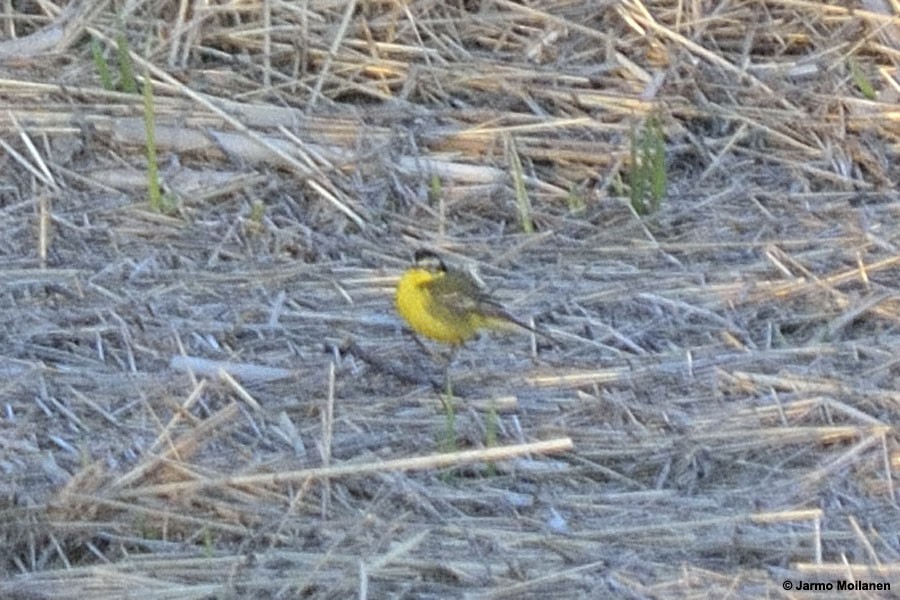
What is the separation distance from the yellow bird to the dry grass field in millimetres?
107

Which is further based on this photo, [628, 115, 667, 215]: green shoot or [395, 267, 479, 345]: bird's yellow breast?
[628, 115, 667, 215]: green shoot

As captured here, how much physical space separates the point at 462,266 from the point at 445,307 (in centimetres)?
88

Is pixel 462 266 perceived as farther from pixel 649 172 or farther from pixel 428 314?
pixel 428 314

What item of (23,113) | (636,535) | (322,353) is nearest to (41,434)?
(322,353)

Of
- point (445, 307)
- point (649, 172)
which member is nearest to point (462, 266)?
point (649, 172)

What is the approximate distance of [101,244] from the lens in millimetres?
6602

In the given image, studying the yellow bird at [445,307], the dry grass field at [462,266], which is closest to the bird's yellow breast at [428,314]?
the yellow bird at [445,307]

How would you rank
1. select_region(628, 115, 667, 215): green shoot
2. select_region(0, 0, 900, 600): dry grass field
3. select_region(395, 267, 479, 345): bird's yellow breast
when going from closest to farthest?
select_region(0, 0, 900, 600): dry grass field → select_region(395, 267, 479, 345): bird's yellow breast → select_region(628, 115, 667, 215): green shoot

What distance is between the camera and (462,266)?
6512 mm

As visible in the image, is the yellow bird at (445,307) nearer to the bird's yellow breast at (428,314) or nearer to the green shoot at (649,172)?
the bird's yellow breast at (428,314)

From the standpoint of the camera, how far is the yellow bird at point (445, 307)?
565 cm

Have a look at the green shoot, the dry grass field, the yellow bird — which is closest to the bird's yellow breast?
the yellow bird

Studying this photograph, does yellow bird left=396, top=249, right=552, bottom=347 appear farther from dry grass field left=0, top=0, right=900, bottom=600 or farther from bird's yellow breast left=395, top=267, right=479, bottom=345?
dry grass field left=0, top=0, right=900, bottom=600

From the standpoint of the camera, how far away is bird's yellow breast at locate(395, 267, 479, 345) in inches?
222
